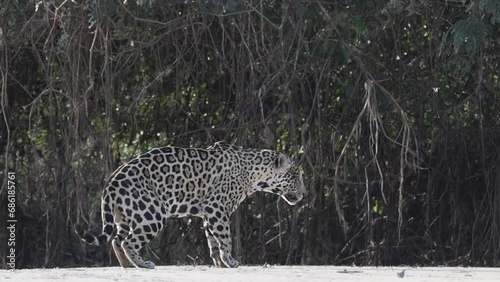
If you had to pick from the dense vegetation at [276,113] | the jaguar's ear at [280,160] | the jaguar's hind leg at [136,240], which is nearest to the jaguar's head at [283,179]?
the jaguar's ear at [280,160]

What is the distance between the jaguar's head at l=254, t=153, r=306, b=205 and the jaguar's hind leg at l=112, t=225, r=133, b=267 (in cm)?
102

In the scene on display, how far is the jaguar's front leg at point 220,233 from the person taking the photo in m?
7.83

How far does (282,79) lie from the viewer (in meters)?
9.10

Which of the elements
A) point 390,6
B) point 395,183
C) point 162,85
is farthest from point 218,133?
point 390,6

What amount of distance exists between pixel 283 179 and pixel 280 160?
13 centimetres

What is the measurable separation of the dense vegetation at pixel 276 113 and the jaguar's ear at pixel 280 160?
22 centimetres

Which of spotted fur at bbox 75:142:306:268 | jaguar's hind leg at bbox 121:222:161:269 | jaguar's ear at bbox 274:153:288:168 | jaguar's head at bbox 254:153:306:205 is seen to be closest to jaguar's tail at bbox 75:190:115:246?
spotted fur at bbox 75:142:306:268

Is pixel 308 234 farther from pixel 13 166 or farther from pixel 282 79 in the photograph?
pixel 13 166

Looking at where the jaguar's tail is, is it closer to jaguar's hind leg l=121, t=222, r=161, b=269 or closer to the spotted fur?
the spotted fur

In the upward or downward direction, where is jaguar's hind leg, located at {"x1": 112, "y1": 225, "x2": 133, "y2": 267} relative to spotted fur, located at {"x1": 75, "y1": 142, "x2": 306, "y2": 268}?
downward

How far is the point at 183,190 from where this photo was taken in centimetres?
800

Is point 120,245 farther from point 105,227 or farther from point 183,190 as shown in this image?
point 183,190

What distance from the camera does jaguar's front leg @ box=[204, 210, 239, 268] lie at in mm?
7832

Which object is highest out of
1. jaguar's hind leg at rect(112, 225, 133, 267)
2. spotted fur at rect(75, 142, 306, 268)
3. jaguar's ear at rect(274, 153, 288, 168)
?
jaguar's ear at rect(274, 153, 288, 168)
